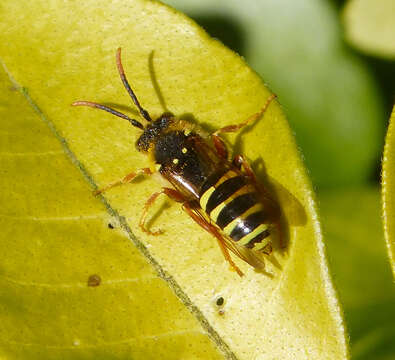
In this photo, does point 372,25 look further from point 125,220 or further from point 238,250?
point 125,220

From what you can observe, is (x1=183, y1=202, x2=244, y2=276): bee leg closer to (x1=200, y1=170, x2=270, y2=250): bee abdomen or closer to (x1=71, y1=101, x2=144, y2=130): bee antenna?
(x1=200, y1=170, x2=270, y2=250): bee abdomen

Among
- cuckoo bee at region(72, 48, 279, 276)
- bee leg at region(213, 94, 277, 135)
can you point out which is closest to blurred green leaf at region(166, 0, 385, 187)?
cuckoo bee at region(72, 48, 279, 276)

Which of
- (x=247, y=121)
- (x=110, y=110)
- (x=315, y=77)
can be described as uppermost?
(x=247, y=121)

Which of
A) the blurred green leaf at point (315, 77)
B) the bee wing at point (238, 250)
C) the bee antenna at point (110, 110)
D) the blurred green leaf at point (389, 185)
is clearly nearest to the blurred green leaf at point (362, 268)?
the blurred green leaf at point (315, 77)

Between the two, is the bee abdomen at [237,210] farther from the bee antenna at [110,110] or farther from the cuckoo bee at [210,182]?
the bee antenna at [110,110]

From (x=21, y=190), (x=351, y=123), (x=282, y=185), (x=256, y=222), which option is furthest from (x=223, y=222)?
(x=351, y=123)

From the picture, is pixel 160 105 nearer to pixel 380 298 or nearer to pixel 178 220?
pixel 178 220

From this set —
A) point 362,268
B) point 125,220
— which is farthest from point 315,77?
point 125,220
